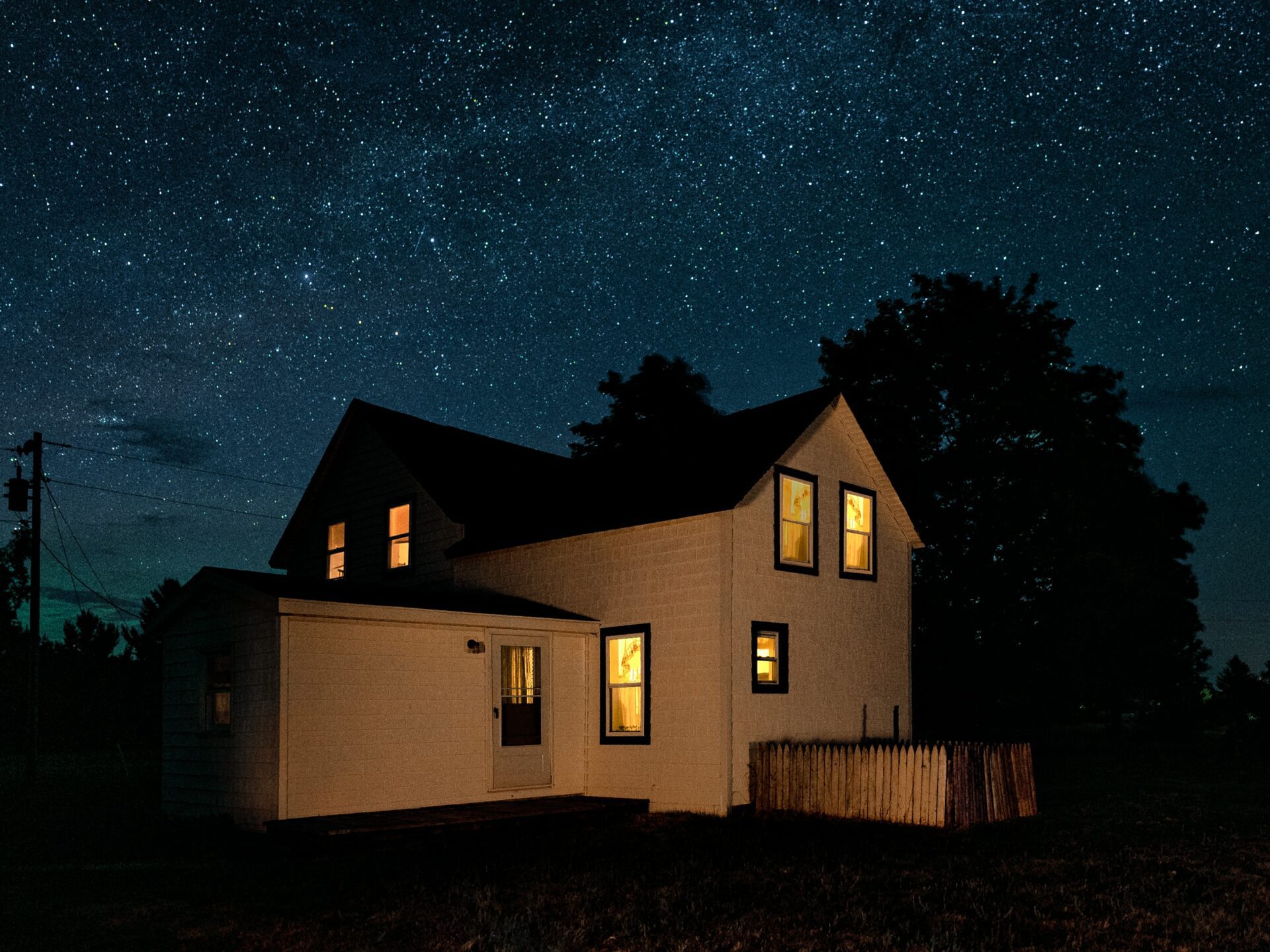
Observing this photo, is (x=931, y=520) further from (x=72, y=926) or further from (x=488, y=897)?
(x=72, y=926)

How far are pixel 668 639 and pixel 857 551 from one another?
436 centimetres

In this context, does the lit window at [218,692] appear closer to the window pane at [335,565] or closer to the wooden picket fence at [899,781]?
the window pane at [335,565]

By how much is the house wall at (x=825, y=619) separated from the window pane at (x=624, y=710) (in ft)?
6.68

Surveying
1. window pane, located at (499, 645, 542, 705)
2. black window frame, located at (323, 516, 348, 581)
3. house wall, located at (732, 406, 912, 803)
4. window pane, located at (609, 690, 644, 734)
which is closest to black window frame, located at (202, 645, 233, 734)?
window pane, located at (499, 645, 542, 705)

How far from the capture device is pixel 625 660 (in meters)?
18.0

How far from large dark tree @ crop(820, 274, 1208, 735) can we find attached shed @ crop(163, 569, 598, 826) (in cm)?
1469

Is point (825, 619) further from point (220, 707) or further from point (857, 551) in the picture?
point (220, 707)

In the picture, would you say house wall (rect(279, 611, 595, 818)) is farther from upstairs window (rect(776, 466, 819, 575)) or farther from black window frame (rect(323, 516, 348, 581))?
black window frame (rect(323, 516, 348, 581))

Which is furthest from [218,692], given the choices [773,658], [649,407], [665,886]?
[649,407]

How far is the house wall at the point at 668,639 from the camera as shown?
1633cm

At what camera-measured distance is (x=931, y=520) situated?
97.6ft

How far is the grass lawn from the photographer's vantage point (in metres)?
8.53

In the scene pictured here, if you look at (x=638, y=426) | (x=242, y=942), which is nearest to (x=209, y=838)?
(x=242, y=942)

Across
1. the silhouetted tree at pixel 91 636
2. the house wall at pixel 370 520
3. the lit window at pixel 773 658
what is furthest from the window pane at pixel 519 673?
the silhouetted tree at pixel 91 636
